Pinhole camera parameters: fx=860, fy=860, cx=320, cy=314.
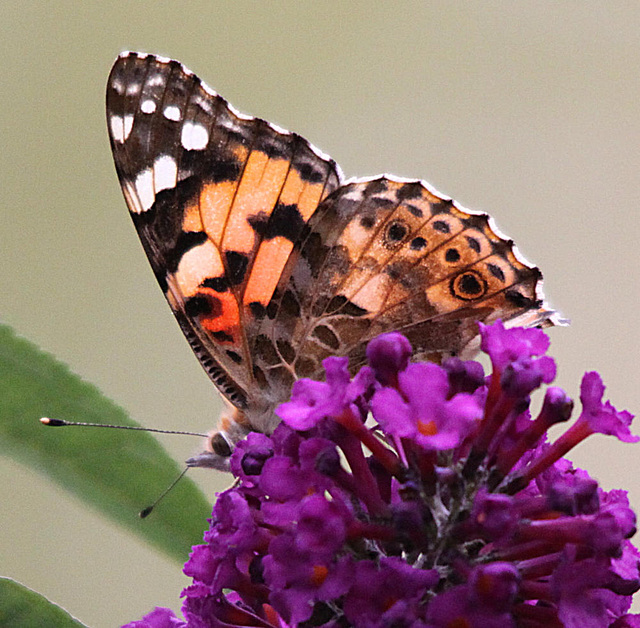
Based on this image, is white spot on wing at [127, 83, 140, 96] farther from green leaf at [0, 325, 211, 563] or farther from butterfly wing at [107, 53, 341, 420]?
green leaf at [0, 325, 211, 563]

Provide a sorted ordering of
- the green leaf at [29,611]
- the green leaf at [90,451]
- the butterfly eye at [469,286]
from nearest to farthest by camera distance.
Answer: the green leaf at [29,611], the green leaf at [90,451], the butterfly eye at [469,286]

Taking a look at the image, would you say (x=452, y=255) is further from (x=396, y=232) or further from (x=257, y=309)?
(x=257, y=309)

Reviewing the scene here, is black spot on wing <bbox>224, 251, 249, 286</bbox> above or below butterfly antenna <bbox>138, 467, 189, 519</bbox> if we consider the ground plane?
above

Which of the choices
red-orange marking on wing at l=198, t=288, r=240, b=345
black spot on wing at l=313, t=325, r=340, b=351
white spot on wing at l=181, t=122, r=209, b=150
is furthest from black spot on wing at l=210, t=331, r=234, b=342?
white spot on wing at l=181, t=122, r=209, b=150

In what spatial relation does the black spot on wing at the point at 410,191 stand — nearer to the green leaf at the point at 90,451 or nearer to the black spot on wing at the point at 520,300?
the black spot on wing at the point at 520,300

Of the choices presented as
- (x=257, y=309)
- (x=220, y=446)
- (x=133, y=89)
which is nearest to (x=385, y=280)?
(x=257, y=309)

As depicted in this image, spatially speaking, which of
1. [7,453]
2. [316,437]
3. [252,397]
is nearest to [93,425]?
[7,453]

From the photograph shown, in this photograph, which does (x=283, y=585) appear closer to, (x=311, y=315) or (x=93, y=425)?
(x=93, y=425)

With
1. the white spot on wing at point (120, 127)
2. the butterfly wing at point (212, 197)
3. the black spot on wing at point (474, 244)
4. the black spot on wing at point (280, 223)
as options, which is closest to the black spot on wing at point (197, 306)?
the butterfly wing at point (212, 197)
